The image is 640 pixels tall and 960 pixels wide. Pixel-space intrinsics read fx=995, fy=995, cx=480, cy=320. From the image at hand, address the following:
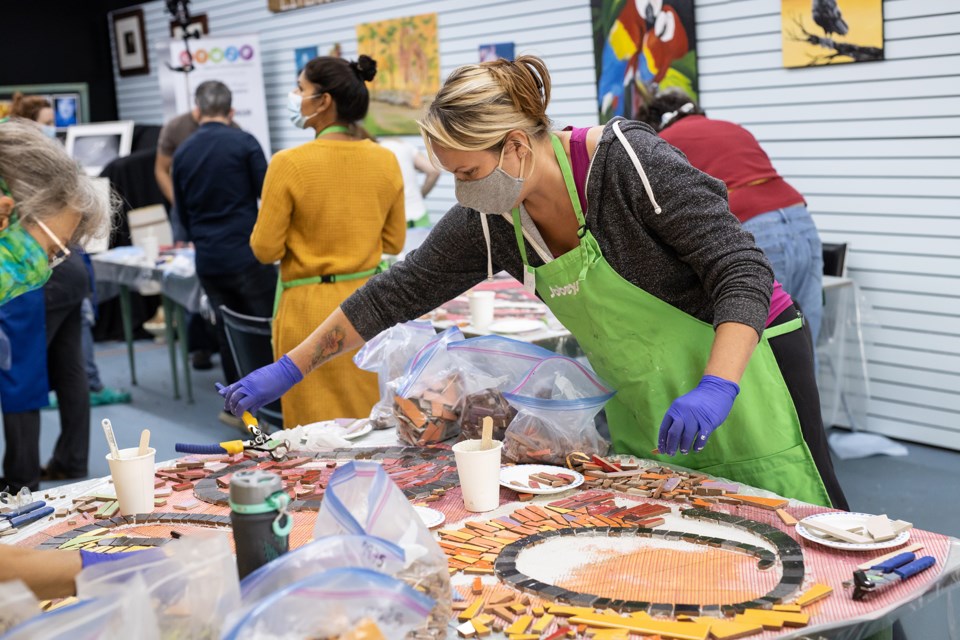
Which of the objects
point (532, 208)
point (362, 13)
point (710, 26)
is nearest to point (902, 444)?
point (710, 26)

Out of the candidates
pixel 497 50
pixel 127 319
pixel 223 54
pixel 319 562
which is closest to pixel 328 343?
pixel 319 562

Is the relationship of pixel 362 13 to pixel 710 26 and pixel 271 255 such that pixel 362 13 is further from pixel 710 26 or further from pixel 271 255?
pixel 271 255

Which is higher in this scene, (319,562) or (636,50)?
(636,50)

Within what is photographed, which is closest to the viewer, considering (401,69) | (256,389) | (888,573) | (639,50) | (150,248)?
(888,573)

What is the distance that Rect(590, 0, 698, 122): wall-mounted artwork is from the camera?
19.9 ft

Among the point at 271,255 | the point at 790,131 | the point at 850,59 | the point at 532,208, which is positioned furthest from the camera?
the point at 790,131

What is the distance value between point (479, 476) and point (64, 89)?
37.7 feet

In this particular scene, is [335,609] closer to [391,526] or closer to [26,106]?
[391,526]

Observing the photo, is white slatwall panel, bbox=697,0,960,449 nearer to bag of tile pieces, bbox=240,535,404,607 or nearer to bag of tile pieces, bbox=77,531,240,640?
bag of tile pieces, bbox=240,535,404,607

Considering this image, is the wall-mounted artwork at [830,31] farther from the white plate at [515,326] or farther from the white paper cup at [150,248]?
the white paper cup at [150,248]

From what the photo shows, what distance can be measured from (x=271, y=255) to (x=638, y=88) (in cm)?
334

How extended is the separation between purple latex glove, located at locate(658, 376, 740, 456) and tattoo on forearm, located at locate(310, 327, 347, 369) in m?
0.95

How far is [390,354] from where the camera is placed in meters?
2.82

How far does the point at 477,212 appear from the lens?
239 centimetres
